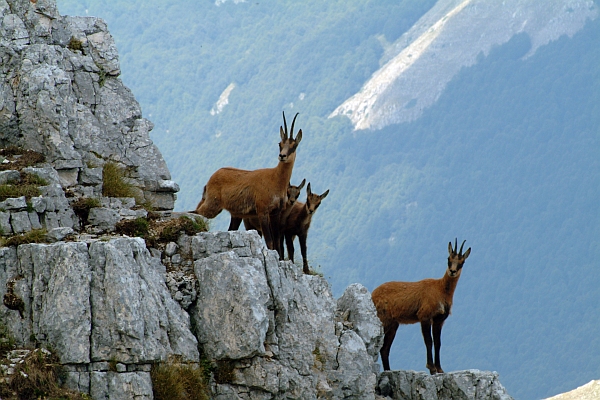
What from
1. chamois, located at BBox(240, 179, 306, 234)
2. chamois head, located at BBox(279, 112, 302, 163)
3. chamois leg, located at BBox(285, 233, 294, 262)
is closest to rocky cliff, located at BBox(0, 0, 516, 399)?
chamois leg, located at BBox(285, 233, 294, 262)

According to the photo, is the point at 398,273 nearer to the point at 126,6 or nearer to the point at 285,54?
the point at 285,54

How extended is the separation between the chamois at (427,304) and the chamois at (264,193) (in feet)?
13.4

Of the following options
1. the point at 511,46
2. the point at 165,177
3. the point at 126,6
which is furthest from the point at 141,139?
the point at 126,6

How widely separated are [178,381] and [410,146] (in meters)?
69.2

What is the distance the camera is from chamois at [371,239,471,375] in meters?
24.8

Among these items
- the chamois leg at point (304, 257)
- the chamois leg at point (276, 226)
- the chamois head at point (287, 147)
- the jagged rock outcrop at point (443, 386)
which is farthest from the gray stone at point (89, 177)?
the jagged rock outcrop at point (443, 386)

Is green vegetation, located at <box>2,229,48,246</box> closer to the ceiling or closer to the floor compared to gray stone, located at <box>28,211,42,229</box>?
closer to the floor

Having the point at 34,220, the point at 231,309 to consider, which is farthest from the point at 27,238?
the point at 231,309

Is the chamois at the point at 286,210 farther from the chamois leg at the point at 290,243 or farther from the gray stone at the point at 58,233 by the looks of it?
the gray stone at the point at 58,233

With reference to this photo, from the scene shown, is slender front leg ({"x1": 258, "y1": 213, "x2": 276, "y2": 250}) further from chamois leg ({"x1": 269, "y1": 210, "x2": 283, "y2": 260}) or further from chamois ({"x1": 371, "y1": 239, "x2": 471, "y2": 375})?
chamois ({"x1": 371, "y1": 239, "x2": 471, "y2": 375})

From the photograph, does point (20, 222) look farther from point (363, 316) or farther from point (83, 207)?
point (363, 316)

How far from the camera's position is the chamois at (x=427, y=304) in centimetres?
2478

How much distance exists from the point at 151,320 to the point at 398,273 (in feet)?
199

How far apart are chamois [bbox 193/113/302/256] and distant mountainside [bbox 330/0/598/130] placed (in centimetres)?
5926
